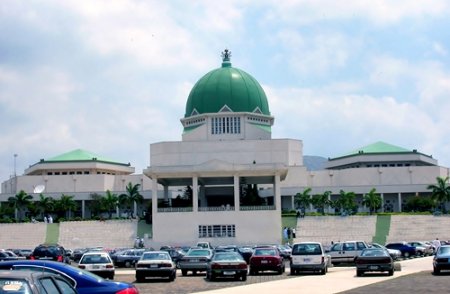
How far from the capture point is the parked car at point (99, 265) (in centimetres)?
2975

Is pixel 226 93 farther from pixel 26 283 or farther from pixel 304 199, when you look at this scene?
pixel 26 283

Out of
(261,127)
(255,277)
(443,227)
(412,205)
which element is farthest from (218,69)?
(255,277)

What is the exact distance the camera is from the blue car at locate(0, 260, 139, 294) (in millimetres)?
14922

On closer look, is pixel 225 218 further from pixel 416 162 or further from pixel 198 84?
pixel 416 162

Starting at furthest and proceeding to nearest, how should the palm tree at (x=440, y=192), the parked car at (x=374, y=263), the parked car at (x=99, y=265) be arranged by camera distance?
the palm tree at (x=440, y=192), the parked car at (x=374, y=263), the parked car at (x=99, y=265)

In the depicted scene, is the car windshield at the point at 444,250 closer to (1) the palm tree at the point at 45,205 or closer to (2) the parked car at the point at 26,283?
(2) the parked car at the point at 26,283

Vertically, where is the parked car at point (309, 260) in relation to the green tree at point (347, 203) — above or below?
below

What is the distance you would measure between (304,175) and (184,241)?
105ft

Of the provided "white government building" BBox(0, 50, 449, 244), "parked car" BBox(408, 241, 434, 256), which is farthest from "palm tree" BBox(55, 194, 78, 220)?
"parked car" BBox(408, 241, 434, 256)

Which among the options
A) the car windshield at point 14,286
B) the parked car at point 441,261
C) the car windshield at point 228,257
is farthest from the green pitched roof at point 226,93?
the car windshield at point 14,286

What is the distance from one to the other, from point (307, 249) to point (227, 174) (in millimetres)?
42242

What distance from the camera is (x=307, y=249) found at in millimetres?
34938

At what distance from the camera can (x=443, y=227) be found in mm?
79688

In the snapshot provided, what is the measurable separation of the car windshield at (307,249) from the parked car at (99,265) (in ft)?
29.5
